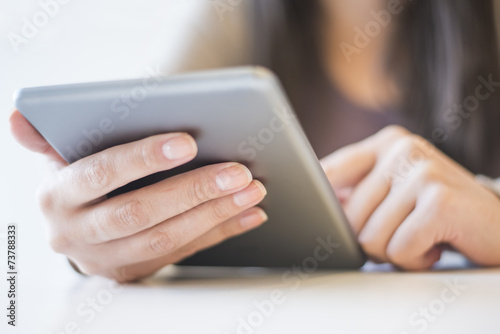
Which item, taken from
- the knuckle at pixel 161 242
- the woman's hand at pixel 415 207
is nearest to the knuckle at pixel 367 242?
the woman's hand at pixel 415 207

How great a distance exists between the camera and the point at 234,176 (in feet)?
1.47

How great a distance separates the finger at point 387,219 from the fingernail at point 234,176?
20 cm

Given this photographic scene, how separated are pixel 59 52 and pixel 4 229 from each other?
555 millimetres

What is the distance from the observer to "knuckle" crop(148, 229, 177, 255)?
53 centimetres

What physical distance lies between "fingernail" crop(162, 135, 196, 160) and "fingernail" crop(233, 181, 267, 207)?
0.08 metres

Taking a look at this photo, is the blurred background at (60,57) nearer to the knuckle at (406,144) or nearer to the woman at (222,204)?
the woman at (222,204)

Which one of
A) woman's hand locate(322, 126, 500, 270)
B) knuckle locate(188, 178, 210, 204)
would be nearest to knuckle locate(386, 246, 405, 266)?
woman's hand locate(322, 126, 500, 270)

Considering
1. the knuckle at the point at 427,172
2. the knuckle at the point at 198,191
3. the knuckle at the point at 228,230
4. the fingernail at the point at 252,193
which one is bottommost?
the knuckle at the point at 427,172

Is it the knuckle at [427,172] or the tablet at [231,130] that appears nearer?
the tablet at [231,130]

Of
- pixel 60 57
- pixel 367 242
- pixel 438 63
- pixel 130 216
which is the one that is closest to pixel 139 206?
pixel 130 216

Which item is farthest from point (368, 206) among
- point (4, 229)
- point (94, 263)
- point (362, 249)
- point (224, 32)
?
Result: point (224, 32)

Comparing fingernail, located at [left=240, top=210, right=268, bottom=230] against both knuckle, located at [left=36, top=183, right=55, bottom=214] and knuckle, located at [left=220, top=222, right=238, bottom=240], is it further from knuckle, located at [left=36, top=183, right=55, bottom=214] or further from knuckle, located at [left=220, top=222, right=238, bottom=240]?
knuckle, located at [left=36, top=183, right=55, bottom=214]

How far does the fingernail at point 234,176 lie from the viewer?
0.45 meters

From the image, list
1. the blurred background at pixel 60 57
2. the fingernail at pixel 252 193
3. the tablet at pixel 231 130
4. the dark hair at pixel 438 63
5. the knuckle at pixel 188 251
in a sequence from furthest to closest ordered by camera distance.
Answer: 1. the dark hair at pixel 438 63
2. the blurred background at pixel 60 57
3. the knuckle at pixel 188 251
4. the fingernail at pixel 252 193
5. the tablet at pixel 231 130
